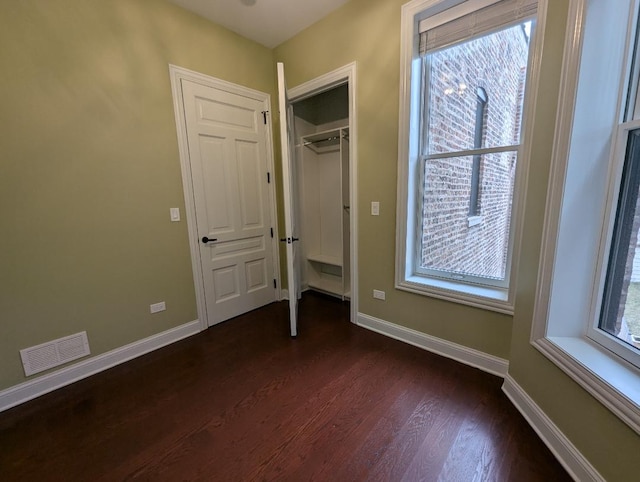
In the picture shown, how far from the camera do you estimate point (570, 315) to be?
133 cm

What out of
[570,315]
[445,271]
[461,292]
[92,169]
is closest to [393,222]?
[445,271]

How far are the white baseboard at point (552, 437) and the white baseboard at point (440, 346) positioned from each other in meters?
0.18

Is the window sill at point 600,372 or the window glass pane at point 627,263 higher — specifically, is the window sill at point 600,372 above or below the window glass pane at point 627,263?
below

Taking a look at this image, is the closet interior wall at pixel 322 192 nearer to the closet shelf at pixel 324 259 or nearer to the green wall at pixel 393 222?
the closet shelf at pixel 324 259

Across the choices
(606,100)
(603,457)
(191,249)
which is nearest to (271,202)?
(191,249)

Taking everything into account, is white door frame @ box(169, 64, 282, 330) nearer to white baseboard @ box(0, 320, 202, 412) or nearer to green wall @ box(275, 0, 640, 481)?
white baseboard @ box(0, 320, 202, 412)

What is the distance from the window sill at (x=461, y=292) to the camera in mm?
1769

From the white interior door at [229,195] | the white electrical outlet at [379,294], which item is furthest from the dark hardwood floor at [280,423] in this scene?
the white interior door at [229,195]

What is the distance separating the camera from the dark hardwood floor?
1245 millimetres

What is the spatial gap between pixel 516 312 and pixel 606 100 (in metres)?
1.15

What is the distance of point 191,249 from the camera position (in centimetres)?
240

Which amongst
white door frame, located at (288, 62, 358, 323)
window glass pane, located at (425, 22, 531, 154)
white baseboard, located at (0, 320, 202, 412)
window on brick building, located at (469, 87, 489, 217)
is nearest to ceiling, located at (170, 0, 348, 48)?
white door frame, located at (288, 62, 358, 323)

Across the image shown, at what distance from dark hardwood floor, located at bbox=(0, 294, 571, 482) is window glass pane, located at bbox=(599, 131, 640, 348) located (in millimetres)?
708

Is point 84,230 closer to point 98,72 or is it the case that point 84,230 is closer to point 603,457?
point 98,72
